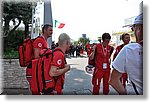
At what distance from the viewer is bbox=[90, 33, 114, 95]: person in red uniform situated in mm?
2260

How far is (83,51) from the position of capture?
2209 millimetres

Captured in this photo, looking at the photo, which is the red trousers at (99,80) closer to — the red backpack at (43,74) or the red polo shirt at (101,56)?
the red polo shirt at (101,56)

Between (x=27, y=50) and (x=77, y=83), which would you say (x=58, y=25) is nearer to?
(x=27, y=50)

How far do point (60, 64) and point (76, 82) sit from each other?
287 millimetres

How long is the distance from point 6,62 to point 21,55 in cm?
17

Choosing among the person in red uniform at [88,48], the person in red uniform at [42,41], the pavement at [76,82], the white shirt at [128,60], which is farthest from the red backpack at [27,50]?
the white shirt at [128,60]

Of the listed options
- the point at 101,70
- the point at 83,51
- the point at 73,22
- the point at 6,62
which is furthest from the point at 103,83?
the point at 6,62

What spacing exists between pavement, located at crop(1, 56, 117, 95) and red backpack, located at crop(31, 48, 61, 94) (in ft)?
0.45

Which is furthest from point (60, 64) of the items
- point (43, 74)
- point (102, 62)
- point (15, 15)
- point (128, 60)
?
point (128, 60)

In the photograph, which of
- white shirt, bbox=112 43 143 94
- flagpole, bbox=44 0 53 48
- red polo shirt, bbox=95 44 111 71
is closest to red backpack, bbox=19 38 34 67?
flagpole, bbox=44 0 53 48

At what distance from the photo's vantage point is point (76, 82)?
2.26m

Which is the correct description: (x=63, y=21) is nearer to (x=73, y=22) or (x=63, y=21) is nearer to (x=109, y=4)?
(x=73, y=22)

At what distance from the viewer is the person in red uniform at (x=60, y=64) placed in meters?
2.07

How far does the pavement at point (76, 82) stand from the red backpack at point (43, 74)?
136mm
